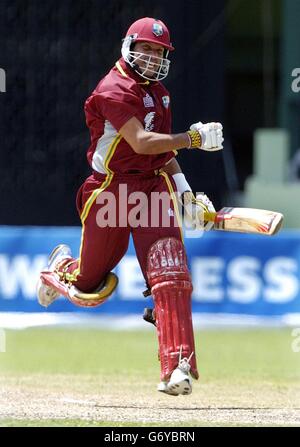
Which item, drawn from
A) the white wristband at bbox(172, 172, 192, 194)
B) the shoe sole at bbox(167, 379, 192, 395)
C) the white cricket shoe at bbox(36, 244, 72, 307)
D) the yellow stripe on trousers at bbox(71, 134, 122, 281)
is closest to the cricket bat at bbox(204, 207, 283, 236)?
the white wristband at bbox(172, 172, 192, 194)

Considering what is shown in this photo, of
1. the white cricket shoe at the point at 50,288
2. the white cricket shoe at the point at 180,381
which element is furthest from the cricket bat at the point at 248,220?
the white cricket shoe at the point at 50,288

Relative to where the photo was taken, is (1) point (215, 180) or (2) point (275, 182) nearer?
(1) point (215, 180)

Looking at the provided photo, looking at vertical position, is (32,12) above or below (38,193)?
above

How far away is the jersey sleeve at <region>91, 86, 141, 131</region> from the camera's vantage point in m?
6.61

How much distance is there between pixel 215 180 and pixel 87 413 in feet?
16.4

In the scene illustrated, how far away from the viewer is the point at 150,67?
6.75m

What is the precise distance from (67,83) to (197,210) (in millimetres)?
4241

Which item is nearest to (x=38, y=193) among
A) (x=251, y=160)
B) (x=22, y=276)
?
(x=22, y=276)

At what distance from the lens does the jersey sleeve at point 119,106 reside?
260 inches

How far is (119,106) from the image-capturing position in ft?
21.7

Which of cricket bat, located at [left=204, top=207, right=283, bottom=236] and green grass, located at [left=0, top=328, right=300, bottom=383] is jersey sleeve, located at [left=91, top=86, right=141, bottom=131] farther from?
green grass, located at [left=0, top=328, right=300, bottom=383]

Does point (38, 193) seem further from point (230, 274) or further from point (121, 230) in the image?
point (121, 230)

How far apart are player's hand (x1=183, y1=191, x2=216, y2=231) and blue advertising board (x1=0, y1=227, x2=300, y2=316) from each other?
399cm

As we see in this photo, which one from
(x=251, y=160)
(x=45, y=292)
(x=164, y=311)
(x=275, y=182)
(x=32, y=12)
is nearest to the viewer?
(x=164, y=311)
